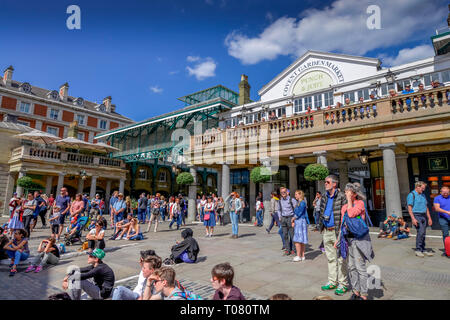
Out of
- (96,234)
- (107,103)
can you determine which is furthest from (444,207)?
(107,103)

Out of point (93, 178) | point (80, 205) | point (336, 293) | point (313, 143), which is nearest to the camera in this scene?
point (336, 293)

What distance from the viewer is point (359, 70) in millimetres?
16359

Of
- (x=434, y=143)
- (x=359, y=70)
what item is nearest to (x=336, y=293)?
(x=434, y=143)

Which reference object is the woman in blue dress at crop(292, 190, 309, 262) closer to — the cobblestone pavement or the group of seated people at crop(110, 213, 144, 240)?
the cobblestone pavement

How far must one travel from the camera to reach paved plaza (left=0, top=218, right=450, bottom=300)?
168 inches

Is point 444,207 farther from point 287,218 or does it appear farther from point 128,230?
point 128,230

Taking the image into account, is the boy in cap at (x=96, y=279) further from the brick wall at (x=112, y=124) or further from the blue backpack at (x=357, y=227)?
the brick wall at (x=112, y=124)

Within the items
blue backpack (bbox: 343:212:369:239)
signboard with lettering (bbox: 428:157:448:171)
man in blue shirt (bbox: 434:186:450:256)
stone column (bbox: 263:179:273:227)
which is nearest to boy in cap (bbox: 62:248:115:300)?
blue backpack (bbox: 343:212:369:239)

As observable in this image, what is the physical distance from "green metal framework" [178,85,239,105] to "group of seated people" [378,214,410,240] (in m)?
19.7

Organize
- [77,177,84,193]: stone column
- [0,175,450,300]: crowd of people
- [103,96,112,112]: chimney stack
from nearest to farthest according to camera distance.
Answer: [0,175,450,300]: crowd of people < [77,177,84,193]: stone column < [103,96,112,112]: chimney stack

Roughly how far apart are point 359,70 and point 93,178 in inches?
1056

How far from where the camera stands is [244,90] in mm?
23859

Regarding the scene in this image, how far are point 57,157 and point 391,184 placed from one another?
2813 centimetres
